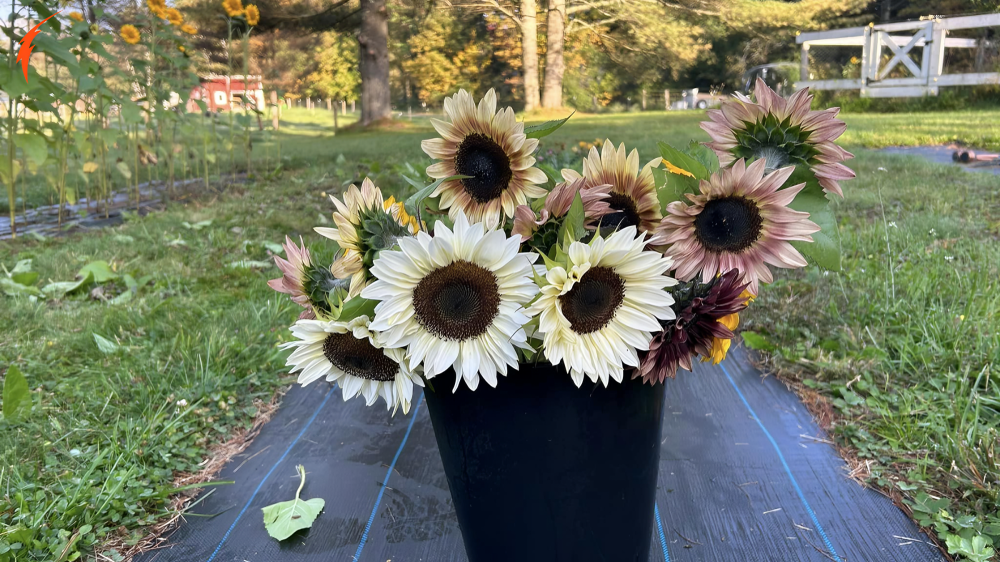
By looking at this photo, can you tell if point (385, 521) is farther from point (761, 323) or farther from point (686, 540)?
point (761, 323)

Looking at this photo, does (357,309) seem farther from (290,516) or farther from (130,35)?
(130,35)

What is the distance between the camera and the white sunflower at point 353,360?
2.23 feet

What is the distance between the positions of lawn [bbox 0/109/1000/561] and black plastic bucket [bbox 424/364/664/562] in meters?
0.40

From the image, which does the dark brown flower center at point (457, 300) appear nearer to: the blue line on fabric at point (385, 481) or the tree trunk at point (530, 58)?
the blue line on fabric at point (385, 481)

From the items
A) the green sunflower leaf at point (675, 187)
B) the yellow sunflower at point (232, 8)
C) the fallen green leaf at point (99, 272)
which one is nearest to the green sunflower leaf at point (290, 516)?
the green sunflower leaf at point (675, 187)

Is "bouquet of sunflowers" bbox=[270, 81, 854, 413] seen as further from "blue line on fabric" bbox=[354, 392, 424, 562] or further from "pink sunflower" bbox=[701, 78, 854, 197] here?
"blue line on fabric" bbox=[354, 392, 424, 562]

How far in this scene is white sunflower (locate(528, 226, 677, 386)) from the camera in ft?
2.05

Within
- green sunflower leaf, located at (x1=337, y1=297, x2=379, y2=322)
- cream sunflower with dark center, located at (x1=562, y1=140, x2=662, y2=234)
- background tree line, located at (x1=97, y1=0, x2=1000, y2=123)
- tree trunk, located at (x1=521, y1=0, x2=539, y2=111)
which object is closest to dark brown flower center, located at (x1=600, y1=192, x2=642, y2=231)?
cream sunflower with dark center, located at (x1=562, y1=140, x2=662, y2=234)

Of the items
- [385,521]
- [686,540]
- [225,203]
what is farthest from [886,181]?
[225,203]

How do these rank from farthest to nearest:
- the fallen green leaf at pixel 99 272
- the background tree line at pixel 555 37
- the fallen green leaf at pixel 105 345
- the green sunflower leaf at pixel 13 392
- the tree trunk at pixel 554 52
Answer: the background tree line at pixel 555 37 < the tree trunk at pixel 554 52 < the fallen green leaf at pixel 99 272 < the fallen green leaf at pixel 105 345 < the green sunflower leaf at pixel 13 392

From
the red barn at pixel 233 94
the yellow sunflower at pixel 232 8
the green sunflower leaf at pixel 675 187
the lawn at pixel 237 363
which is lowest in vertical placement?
the lawn at pixel 237 363

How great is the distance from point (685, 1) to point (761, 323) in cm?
1025

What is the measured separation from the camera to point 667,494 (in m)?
1.34

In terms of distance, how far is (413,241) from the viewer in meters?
0.62
